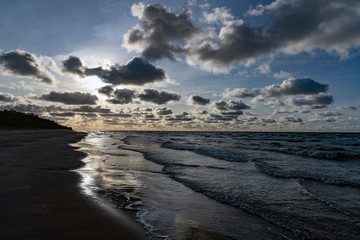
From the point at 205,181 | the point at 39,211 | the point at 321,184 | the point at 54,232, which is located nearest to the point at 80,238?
the point at 54,232

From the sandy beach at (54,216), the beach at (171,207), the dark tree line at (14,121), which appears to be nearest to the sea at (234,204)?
the beach at (171,207)

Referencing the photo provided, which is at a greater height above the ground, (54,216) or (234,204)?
(54,216)

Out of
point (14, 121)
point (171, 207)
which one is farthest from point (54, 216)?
point (14, 121)

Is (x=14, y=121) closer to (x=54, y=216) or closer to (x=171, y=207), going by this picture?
(x=54, y=216)

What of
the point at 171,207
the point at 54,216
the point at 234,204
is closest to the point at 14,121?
the point at 54,216

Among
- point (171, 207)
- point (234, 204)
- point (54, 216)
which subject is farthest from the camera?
point (234, 204)

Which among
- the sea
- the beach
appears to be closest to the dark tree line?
the beach

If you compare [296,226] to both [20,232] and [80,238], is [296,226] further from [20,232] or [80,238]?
[20,232]

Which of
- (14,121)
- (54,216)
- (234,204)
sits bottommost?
(234,204)

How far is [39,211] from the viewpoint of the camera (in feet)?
14.8

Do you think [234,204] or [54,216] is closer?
[54,216]

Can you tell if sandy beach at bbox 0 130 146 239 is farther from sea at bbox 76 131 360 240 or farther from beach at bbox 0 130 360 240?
sea at bbox 76 131 360 240

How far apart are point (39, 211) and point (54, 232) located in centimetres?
121

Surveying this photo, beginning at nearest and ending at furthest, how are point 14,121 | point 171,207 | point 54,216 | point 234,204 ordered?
point 54,216, point 171,207, point 234,204, point 14,121
